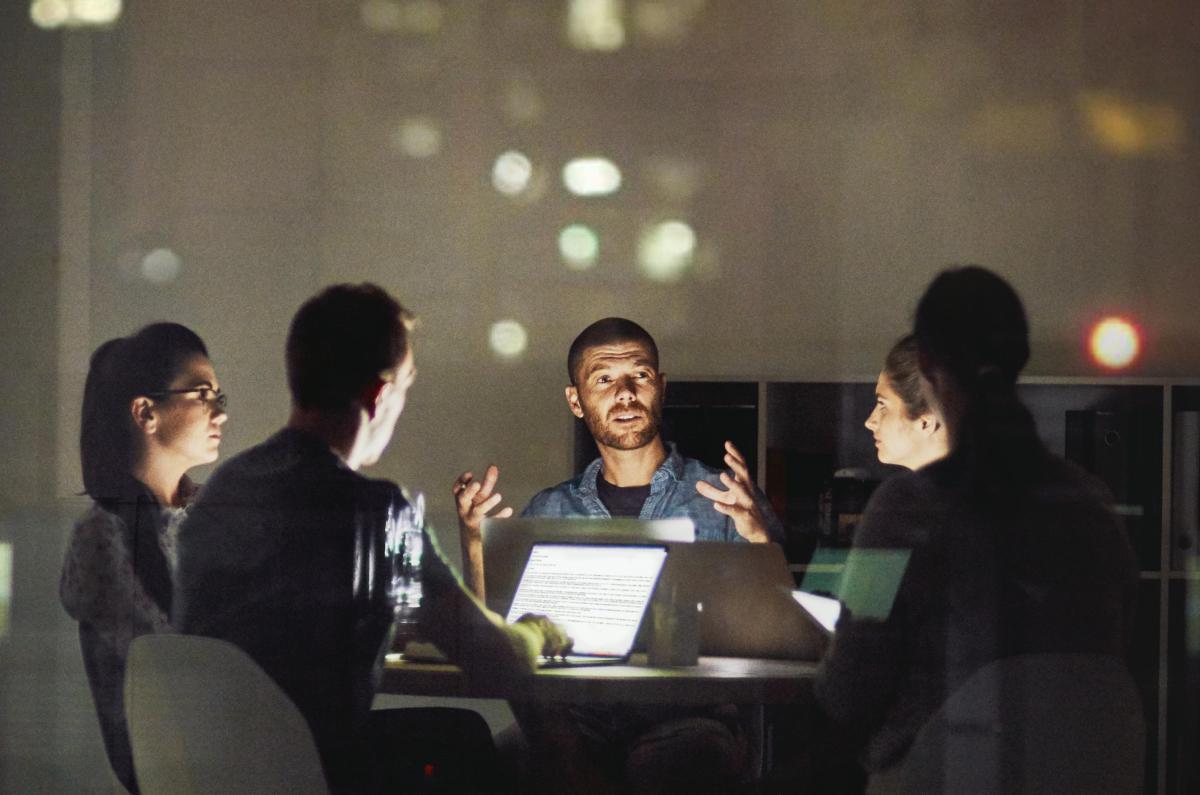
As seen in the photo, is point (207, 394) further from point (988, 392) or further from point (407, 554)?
point (988, 392)

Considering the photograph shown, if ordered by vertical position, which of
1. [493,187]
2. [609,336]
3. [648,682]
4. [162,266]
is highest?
[493,187]

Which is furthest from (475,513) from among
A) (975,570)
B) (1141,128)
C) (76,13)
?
(1141,128)

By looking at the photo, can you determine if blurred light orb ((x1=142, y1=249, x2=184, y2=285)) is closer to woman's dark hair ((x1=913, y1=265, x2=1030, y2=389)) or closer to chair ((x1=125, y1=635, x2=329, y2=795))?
chair ((x1=125, y1=635, x2=329, y2=795))

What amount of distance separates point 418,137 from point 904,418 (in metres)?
1.18

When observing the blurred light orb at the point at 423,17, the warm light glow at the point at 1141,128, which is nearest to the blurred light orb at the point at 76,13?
the blurred light orb at the point at 423,17

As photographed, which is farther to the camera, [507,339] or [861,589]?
[507,339]

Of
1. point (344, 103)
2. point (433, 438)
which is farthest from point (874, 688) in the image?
point (344, 103)

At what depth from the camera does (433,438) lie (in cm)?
233

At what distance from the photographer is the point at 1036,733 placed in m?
2.00

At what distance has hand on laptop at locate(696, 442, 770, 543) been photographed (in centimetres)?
227

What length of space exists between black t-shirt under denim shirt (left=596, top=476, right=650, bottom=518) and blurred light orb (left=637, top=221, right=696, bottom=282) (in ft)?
1.68

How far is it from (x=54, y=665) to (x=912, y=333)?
74.6 inches

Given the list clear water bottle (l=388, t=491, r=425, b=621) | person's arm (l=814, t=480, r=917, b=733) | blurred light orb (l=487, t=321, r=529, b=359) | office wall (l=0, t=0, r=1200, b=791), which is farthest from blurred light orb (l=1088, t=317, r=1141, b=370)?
clear water bottle (l=388, t=491, r=425, b=621)

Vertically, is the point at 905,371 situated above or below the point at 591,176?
below
